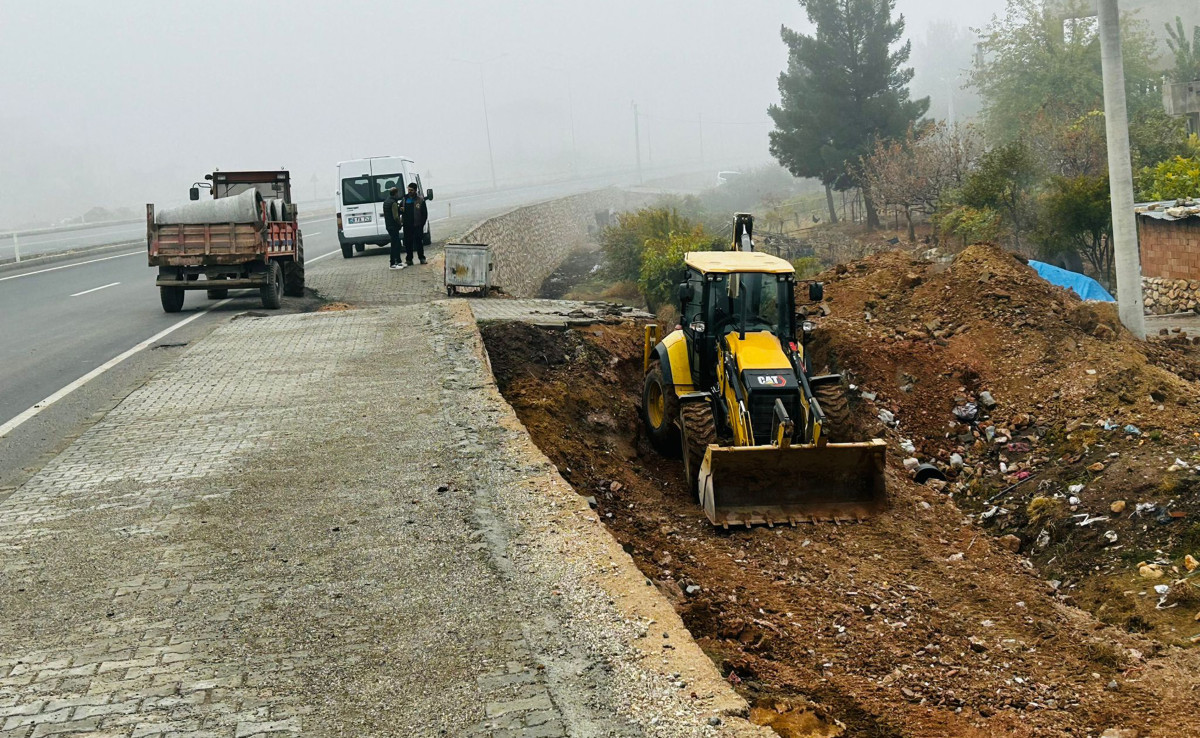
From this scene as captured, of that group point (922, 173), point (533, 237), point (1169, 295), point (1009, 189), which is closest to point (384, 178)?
point (533, 237)

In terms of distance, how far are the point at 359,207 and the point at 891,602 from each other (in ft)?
82.7

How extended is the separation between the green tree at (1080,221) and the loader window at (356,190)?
Answer: 1806cm

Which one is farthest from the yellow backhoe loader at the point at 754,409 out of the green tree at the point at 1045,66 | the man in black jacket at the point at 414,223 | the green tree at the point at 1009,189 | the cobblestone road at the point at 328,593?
the green tree at the point at 1045,66

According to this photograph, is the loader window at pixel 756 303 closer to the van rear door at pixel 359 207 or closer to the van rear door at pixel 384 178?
the van rear door at pixel 384 178

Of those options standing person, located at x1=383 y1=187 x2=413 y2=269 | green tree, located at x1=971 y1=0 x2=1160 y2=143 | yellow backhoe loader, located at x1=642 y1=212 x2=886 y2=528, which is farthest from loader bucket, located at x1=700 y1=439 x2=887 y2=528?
green tree, located at x1=971 y1=0 x2=1160 y2=143

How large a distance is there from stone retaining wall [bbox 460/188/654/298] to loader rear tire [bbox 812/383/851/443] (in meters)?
14.2

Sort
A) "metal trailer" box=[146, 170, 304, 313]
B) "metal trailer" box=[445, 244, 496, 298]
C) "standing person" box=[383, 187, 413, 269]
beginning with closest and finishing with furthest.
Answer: "metal trailer" box=[146, 170, 304, 313] → "metal trailer" box=[445, 244, 496, 298] → "standing person" box=[383, 187, 413, 269]

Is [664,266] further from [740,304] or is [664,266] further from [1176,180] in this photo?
[740,304]

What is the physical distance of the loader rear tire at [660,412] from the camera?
1200cm

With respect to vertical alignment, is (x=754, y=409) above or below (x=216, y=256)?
below

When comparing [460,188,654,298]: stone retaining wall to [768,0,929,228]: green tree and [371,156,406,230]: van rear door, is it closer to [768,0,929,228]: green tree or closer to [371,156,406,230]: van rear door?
[371,156,406,230]: van rear door

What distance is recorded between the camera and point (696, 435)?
10.6 meters

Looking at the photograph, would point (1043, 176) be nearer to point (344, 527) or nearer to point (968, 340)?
point (968, 340)

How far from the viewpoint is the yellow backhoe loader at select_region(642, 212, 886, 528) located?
9.85 metres
